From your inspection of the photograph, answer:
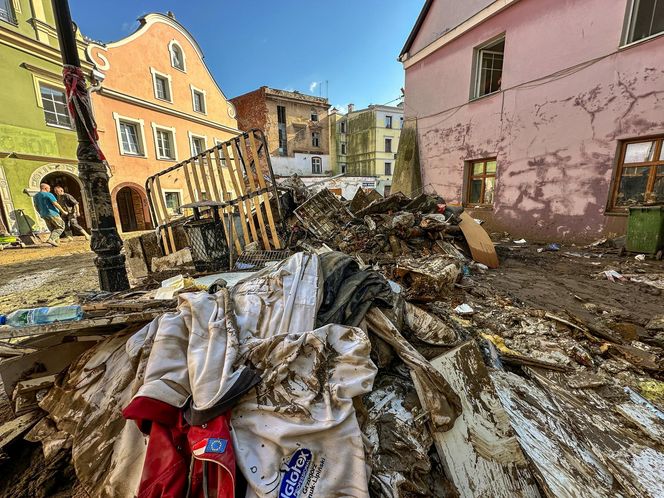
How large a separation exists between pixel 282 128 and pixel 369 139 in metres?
9.01

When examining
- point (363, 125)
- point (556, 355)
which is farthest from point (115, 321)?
point (363, 125)

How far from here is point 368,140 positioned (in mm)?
28625

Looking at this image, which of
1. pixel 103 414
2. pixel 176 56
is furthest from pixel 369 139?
pixel 103 414

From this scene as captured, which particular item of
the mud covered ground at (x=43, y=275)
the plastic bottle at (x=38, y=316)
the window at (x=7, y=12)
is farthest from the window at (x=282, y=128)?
the plastic bottle at (x=38, y=316)

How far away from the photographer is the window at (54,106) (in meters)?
9.10

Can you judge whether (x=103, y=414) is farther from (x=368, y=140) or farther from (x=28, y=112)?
(x=368, y=140)

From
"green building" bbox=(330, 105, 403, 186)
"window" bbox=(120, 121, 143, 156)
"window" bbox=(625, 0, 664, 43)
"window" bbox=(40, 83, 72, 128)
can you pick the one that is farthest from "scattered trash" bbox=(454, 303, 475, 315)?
"green building" bbox=(330, 105, 403, 186)

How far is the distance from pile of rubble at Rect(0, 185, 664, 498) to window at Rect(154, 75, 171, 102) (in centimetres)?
1457

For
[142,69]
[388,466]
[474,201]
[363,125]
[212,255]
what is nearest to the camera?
[388,466]

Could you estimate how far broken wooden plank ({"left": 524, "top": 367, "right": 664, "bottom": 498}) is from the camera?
1350mm

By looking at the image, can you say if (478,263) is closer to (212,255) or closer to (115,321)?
(212,255)

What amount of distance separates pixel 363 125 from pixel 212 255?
28.9 m

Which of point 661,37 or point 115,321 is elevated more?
point 661,37

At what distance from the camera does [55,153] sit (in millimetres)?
9281
